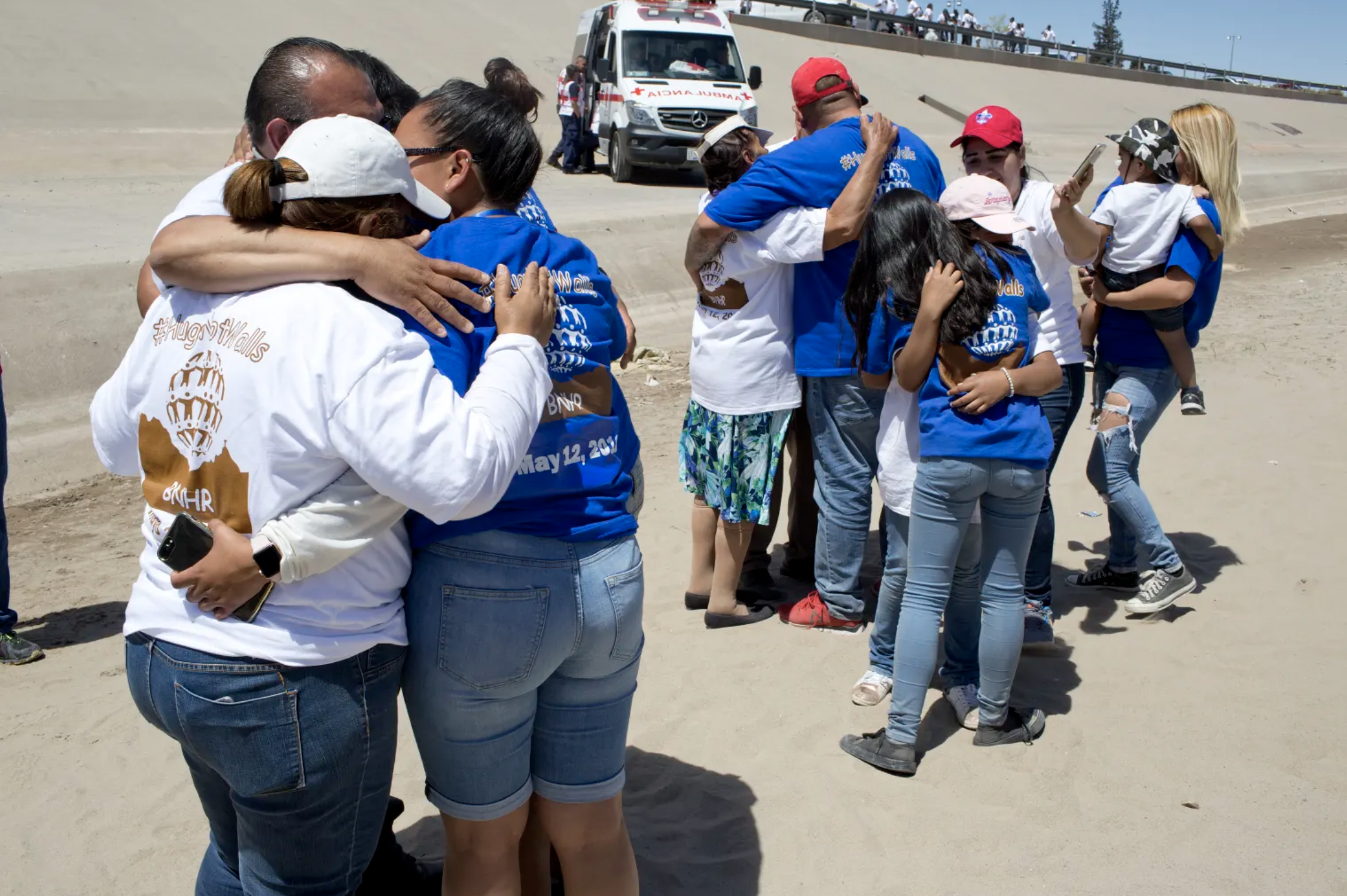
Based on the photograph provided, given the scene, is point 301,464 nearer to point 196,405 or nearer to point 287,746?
point 196,405

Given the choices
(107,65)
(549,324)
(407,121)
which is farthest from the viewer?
(107,65)

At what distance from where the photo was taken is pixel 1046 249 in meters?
4.52

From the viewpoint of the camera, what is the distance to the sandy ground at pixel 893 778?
129 inches

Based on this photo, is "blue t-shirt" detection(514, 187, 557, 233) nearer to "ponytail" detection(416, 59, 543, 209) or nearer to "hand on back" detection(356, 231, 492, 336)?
"ponytail" detection(416, 59, 543, 209)

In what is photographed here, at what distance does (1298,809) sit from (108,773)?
381 centimetres

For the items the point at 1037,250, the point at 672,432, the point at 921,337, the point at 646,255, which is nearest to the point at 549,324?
the point at 921,337

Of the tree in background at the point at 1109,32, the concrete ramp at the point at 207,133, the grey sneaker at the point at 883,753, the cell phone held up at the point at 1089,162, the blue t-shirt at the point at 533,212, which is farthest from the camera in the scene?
the tree in background at the point at 1109,32

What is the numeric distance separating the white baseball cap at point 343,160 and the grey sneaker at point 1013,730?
282 centimetres

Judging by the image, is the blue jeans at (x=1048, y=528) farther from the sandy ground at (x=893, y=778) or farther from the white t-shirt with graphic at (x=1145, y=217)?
the white t-shirt with graphic at (x=1145, y=217)

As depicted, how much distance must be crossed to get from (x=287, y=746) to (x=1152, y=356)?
402 cm

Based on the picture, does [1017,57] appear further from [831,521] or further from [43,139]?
[831,521]

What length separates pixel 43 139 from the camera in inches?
631

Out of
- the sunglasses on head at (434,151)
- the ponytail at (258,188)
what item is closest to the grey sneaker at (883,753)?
the sunglasses on head at (434,151)

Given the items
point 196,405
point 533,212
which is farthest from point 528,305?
point 533,212
